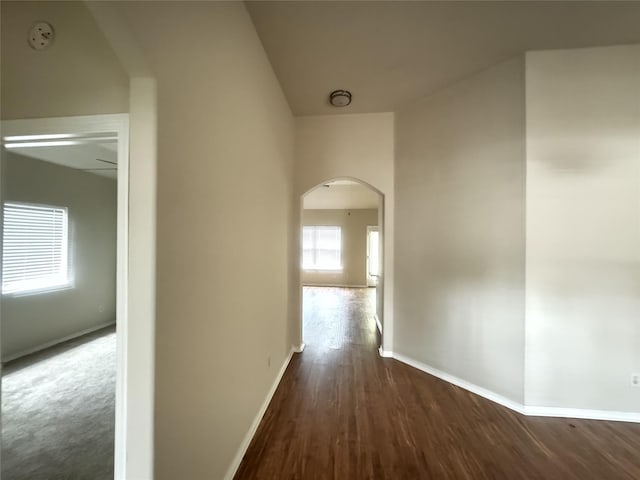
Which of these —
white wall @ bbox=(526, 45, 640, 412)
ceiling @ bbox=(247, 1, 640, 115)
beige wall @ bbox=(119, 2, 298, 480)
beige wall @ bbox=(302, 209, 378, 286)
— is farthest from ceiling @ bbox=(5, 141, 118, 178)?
Result: beige wall @ bbox=(302, 209, 378, 286)

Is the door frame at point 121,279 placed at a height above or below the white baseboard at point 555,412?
above

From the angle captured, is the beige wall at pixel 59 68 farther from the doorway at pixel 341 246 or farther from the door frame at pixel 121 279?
the doorway at pixel 341 246

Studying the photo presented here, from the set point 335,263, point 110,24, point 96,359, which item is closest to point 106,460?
point 96,359

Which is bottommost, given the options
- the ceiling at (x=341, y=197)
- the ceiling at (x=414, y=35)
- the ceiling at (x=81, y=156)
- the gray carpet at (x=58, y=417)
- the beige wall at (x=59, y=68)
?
the gray carpet at (x=58, y=417)

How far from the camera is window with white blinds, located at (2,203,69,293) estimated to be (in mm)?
3387

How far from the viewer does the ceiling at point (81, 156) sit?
10.6 feet

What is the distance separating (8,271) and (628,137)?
6.78 meters

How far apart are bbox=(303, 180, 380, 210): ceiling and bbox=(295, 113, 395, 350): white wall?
7.51ft

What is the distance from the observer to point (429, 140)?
121 inches

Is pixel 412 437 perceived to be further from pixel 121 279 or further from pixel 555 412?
pixel 121 279

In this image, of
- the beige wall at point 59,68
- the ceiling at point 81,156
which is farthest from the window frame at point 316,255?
the beige wall at point 59,68

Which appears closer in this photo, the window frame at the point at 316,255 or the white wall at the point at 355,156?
the white wall at the point at 355,156

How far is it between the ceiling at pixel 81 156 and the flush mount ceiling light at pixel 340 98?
258 centimetres

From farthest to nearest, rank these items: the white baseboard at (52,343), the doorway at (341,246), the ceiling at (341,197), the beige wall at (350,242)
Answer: the beige wall at (350,242), the doorway at (341,246), the ceiling at (341,197), the white baseboard at (52,343)
